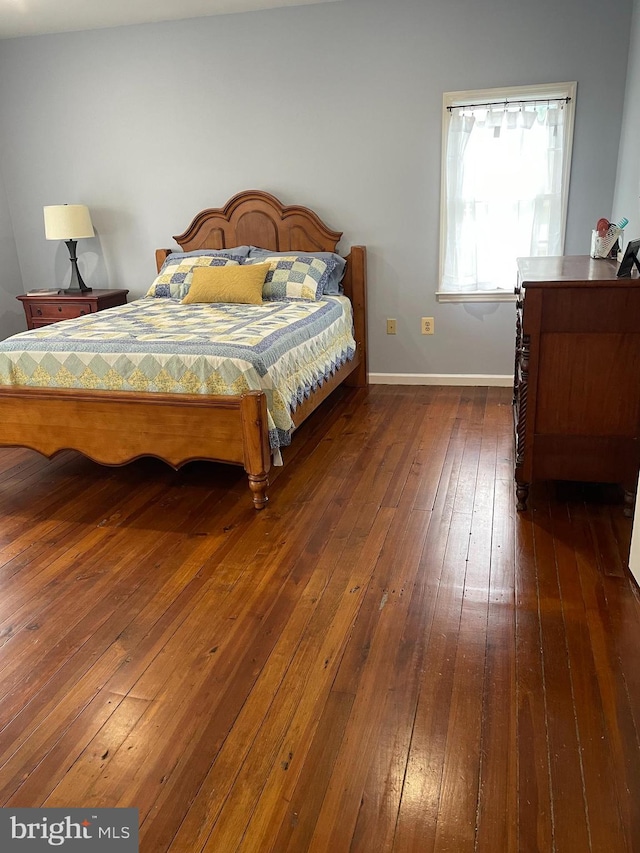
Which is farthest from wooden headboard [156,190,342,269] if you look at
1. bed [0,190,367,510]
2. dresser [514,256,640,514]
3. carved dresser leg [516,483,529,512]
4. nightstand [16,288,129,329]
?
carved dresser leg [516,483,529,512]

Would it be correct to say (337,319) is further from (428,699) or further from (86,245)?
(428,699)

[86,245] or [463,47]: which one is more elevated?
[463,47]

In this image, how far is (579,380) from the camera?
2.48 metres

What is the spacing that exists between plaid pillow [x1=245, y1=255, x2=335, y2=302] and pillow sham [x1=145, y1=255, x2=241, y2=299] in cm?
33

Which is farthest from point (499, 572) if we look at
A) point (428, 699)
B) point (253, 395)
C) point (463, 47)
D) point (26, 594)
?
point (463, 47)

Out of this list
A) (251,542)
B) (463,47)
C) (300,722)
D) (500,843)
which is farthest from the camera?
(463,47)

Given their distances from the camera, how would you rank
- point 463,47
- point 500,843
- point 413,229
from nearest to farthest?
point 500,843
point 463,47
point 413,229

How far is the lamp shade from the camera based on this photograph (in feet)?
15.1

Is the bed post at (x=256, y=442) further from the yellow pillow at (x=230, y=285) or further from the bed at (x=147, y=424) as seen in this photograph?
the yellow pillow at (x=230, y=285)

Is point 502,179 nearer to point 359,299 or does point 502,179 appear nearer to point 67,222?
point 359,299

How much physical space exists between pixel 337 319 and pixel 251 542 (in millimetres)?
1860

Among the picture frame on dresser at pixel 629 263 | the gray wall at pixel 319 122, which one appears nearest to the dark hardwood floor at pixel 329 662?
the picture frame on dresser at pixel 629 263

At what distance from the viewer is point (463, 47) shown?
391 cm

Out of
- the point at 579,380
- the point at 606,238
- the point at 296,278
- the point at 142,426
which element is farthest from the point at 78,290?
the point at 579,380
